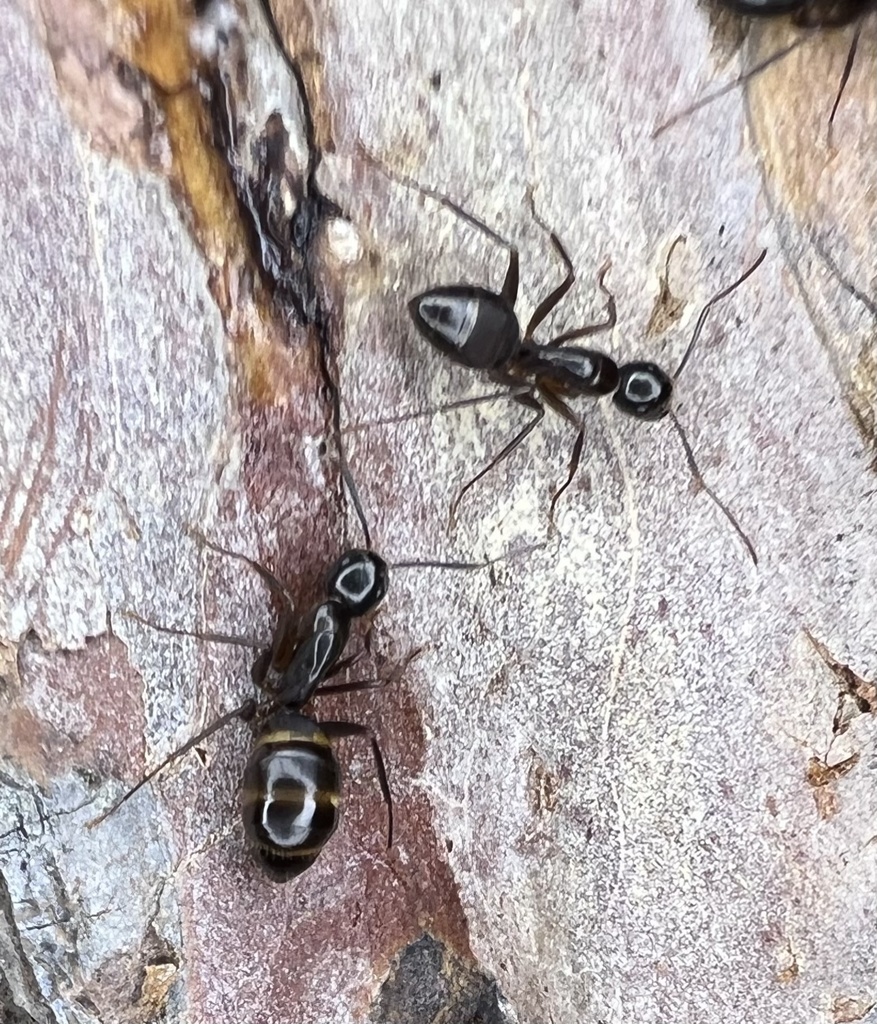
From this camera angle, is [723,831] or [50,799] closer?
[50,799]

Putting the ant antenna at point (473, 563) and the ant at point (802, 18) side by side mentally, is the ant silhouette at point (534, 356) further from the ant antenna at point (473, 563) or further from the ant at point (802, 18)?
the ant at point (802, 18)

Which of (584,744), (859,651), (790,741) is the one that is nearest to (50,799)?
(584,744)

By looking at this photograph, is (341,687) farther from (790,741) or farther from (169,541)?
(790,741)

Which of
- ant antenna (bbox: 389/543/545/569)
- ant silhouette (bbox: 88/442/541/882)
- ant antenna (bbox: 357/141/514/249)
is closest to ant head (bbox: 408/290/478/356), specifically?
ant antenna (bbox: 357/141/514/249)

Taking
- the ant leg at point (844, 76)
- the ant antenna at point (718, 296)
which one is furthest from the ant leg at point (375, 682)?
the ant leg at point (844, 76)

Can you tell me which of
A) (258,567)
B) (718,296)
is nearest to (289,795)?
(258,567)

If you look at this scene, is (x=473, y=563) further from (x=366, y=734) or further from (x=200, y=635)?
(x=200, y=635)
